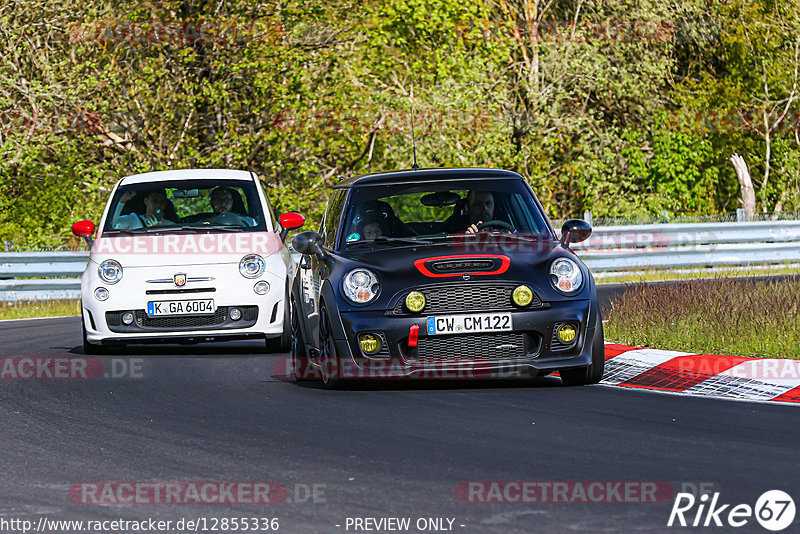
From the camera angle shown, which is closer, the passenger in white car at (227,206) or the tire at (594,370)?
the tire at (594,370)

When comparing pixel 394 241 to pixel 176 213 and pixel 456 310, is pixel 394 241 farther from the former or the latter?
pixel 176 213

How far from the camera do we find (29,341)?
1454cm

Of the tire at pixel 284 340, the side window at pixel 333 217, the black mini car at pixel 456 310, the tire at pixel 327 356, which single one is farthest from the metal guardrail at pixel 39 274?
the black mini car at pixel 456 310

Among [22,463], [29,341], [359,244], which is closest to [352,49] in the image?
[29,341]

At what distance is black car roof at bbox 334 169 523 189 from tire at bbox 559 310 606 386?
5.43ft

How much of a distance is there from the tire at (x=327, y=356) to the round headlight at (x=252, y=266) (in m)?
2.85

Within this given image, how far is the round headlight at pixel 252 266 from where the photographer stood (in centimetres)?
1266

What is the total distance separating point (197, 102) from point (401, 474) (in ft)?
68.6

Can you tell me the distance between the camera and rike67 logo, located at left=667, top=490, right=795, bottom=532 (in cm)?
541

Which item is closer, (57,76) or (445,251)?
(445,251)

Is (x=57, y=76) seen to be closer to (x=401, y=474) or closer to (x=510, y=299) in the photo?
(x=510, y=299)

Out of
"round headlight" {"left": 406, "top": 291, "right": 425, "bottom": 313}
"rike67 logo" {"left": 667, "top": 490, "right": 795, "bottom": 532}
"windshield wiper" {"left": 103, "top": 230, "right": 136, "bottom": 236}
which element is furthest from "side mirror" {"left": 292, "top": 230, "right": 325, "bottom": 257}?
"rike67 logo" {"left": 667, "top": 490, "right": 795, "bottom": 532}

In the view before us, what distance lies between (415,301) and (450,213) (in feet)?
6.04

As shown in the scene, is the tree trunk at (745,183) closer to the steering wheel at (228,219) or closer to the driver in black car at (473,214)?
the steering wheel at (228,219)
